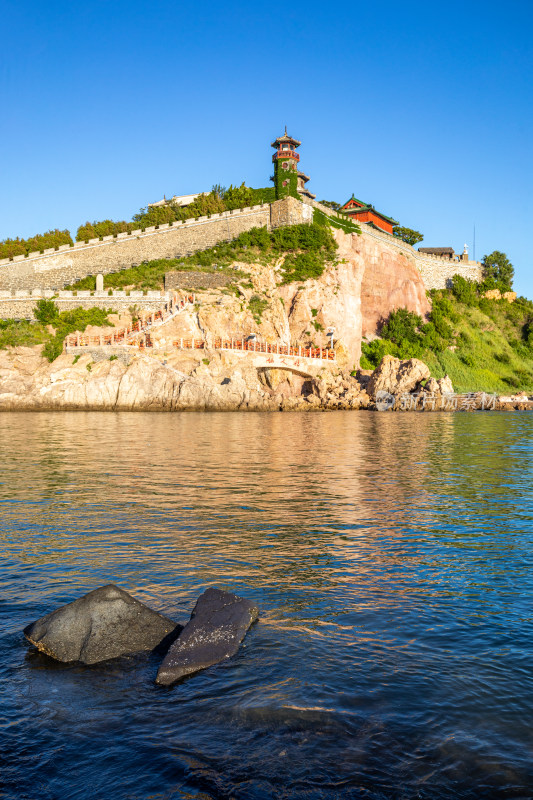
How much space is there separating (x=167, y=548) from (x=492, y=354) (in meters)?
79.1

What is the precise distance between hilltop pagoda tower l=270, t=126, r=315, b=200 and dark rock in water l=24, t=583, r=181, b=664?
66.2 meters

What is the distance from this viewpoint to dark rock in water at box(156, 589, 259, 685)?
19.0 ft

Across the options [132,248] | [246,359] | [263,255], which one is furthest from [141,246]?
[246,359]

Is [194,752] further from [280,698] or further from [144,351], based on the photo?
[144,351]

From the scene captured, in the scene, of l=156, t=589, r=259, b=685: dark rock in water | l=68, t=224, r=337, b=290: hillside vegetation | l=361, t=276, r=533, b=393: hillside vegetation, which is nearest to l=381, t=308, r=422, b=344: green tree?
l=361, t=276, r=533, b=393: hillside vegetation

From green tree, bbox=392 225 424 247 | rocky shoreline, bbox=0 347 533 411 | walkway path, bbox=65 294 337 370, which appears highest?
green tree, bbox=392 225 424 247

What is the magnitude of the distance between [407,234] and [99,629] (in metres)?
90.7

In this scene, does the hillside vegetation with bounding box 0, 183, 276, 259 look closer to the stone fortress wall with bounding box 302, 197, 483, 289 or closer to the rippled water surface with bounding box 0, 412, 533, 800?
the stone fortress wall with bounding box 302, 197, 483, 289

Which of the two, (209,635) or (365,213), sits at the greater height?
(365,213)

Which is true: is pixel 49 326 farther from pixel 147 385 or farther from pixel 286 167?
pixel 286 167

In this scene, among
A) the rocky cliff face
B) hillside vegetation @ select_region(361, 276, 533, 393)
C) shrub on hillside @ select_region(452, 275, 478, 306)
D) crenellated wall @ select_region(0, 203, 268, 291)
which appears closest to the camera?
the rocky cliff face

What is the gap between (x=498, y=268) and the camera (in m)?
92.1

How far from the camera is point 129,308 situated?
52.7 m

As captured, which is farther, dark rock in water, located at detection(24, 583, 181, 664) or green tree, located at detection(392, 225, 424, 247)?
green tree, located at detection(392, 225, 424, 247)
